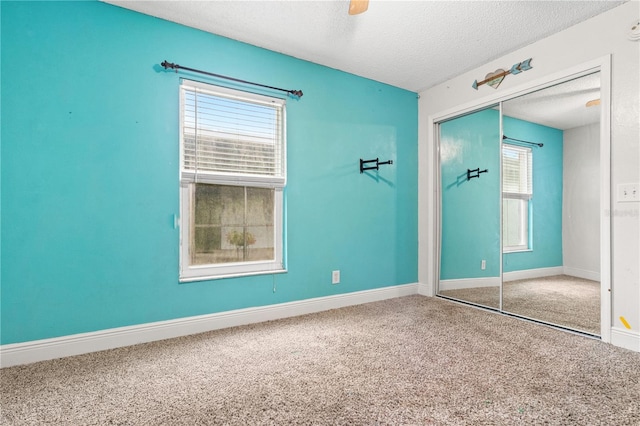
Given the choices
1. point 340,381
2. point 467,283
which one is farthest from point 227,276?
point 467,283

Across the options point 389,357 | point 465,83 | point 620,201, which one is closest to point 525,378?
point 389,357

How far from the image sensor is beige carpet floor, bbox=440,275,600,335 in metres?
2.47

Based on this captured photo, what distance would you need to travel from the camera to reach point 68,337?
209 centimetres

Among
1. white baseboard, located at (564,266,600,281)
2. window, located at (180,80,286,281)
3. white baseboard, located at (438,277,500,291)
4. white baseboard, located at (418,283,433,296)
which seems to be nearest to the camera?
white baseboard, located at (564,266,600,281)

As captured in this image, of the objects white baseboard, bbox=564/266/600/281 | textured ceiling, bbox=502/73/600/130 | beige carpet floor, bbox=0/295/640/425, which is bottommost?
beige carpet floor, bbox=0/295/640/425

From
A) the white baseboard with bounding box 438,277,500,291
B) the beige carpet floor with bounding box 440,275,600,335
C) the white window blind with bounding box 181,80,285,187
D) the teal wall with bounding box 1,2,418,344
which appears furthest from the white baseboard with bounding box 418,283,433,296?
the white window blind with bounding box 181,80,285,187

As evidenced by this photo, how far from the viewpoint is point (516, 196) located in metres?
3.02

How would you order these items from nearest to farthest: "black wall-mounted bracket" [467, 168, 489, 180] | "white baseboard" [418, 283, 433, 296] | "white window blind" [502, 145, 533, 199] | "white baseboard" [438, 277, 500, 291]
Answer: "white window blind" [502, 145, 533, 199]
"white baseboard" [438, 277, 500, 291]
"black wall-mounted bracket" [467, 168, 489, 180]
"white baseboard" [418, 283, 433, 296]

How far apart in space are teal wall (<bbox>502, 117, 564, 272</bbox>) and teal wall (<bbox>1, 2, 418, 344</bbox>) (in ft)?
5.89

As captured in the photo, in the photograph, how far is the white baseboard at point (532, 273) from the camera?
279cm

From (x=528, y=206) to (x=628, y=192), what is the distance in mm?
801

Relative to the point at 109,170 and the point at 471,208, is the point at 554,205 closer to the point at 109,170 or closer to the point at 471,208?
the point at 471,208

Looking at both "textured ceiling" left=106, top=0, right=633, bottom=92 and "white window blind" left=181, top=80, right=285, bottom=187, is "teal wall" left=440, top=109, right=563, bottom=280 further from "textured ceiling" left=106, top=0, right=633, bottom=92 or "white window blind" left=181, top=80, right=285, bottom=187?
"white window blind" left=181, top=80, right=285, bottom=187

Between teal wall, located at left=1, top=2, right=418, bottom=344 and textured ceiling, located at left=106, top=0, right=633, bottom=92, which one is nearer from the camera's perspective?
teal wall, located at left=1, top=2, right=418, bottom=344
